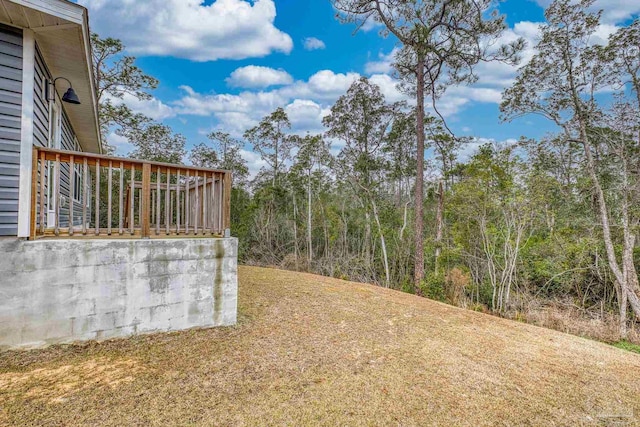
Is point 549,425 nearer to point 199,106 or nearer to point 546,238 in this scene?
point 546,238

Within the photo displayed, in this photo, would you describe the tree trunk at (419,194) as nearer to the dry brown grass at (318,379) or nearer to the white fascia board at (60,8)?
the dry brown grass at (318,379)

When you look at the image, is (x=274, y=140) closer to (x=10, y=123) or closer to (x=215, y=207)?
(x=215, y=207)

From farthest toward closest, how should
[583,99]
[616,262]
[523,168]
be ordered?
[523,168], [583,99], [616,262]

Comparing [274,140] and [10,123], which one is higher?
[274,140]

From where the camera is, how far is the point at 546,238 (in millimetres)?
10109

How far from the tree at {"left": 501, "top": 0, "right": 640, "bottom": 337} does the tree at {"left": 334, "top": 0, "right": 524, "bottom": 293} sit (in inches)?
49.9

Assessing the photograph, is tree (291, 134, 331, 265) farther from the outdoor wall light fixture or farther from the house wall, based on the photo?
the house wall

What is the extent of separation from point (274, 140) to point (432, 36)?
10.5 metres

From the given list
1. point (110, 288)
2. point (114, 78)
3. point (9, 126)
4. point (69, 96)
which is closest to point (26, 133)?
point (9, 126)

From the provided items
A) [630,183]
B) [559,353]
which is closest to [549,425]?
[559,353]

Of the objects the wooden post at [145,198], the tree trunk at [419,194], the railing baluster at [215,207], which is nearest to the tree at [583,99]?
the tree trunk at [419,194]

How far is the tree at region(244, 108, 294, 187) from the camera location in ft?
58.9

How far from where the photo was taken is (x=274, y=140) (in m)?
18.3

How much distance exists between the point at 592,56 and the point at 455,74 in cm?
362
